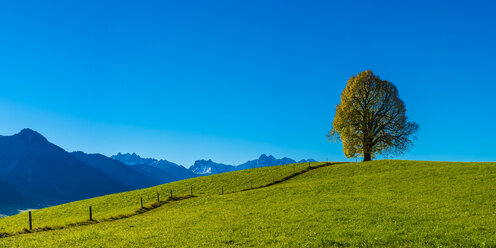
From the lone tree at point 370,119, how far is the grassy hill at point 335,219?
16.1 meters

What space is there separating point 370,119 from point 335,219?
5024 centimetres

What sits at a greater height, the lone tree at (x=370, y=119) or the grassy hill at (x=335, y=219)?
the lone tree at (x=370, y=119)

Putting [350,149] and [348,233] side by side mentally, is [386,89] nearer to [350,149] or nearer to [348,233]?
[350,149]

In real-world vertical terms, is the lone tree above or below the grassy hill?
above

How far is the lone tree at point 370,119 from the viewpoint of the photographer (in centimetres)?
7306

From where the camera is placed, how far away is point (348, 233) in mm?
21828

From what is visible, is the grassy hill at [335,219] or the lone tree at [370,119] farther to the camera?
the lone tree at [370,119]

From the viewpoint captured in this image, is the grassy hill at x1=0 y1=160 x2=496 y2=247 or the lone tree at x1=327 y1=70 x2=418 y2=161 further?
the lone tree at x1=327 y1=70 x2=418 y2=161

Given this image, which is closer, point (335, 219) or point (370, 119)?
point (335, 219)

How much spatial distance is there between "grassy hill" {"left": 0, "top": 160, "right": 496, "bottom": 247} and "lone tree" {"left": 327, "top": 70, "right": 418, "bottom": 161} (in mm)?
16069

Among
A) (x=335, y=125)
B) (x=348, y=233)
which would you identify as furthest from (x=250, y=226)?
(x=335, y=125)

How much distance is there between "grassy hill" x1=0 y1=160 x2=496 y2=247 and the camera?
20.7m

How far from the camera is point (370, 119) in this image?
241 feet

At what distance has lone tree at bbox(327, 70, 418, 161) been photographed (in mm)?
73062
